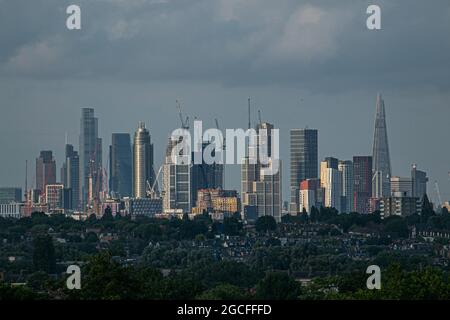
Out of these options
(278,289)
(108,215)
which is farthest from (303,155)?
(278,289)

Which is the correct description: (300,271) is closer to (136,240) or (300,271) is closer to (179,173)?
(136,240)

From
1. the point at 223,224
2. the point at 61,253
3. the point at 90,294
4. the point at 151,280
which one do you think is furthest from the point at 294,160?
the point at 90,294

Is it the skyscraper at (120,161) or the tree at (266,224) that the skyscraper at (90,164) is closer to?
the skyscraper at (120,161)

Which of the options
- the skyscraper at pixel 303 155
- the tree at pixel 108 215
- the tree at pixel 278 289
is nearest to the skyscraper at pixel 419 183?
the skyscraper at pixel 303 155

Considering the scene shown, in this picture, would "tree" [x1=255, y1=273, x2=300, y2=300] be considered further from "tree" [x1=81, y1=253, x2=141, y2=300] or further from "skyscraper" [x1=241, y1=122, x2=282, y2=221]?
"skyscraper" [x1=241, y1=122, x2=282, y2=221]

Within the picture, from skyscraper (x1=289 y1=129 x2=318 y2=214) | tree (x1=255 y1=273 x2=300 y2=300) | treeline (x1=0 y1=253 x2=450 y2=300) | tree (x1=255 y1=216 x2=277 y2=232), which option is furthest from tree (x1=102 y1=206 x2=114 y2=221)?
tree (x1=255 y1=273 x2=300 y2=300)

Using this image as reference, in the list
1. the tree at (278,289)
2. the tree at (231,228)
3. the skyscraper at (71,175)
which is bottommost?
the tree at (278,289)
